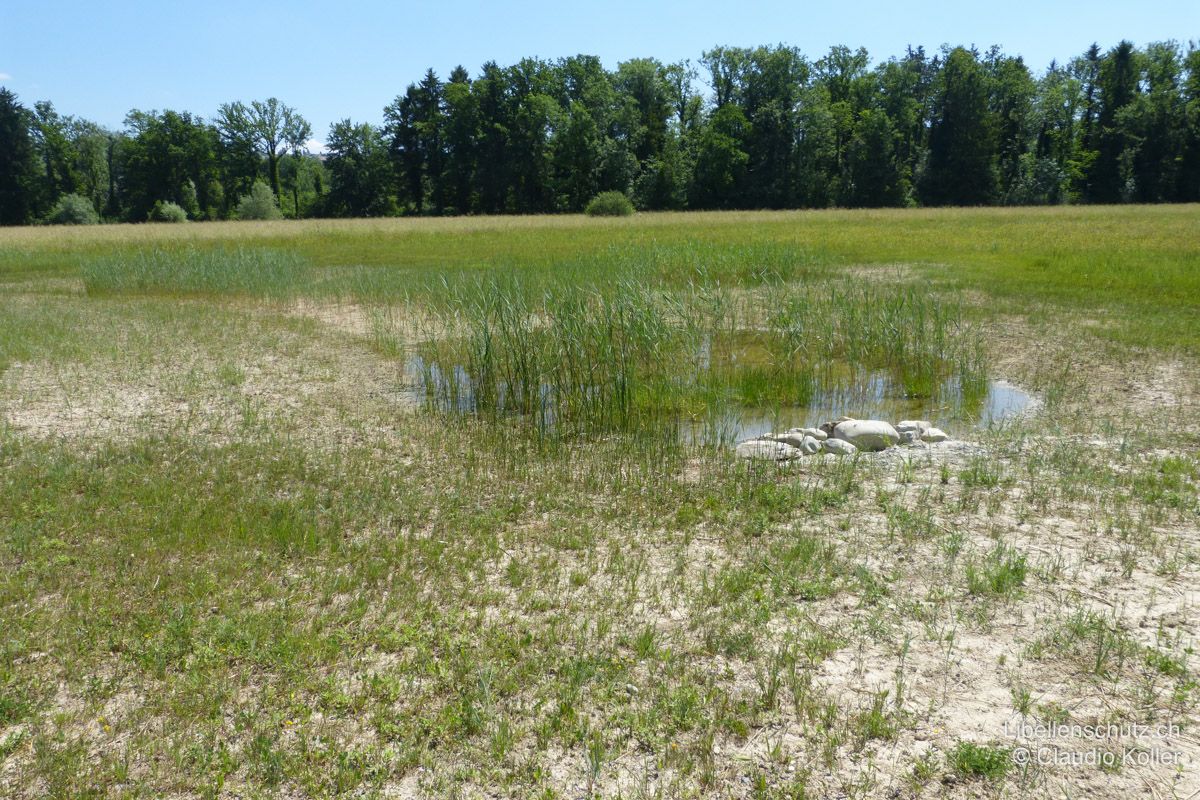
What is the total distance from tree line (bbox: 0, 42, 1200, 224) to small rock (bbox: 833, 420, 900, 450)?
63.5 meters

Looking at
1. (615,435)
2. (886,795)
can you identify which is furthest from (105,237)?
(886,795)

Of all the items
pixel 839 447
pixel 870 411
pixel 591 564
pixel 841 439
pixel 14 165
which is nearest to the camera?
pixel 591 564

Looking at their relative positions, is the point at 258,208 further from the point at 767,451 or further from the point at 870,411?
the point at 767,451

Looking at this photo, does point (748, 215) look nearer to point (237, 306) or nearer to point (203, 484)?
point (237, 306)

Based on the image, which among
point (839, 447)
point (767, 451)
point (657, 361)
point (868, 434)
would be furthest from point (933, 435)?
point (657, 361)

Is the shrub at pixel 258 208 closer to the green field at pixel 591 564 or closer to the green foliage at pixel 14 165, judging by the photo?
the green foliage at pixel 14 165

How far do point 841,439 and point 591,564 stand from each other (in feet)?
12.4

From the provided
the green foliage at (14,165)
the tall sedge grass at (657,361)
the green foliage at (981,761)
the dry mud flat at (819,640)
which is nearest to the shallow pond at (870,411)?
the tall sedge grass at (657,361)

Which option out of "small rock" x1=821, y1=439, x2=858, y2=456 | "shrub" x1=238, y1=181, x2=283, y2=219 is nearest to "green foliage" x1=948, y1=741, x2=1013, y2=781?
"small rock" x1=821, y1=439, x2=858, y2=456

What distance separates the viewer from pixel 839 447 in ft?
26.8

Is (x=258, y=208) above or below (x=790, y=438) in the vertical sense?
above

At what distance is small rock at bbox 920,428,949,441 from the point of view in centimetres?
845

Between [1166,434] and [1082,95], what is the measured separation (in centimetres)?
8963

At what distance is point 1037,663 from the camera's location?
4363 millimetres
